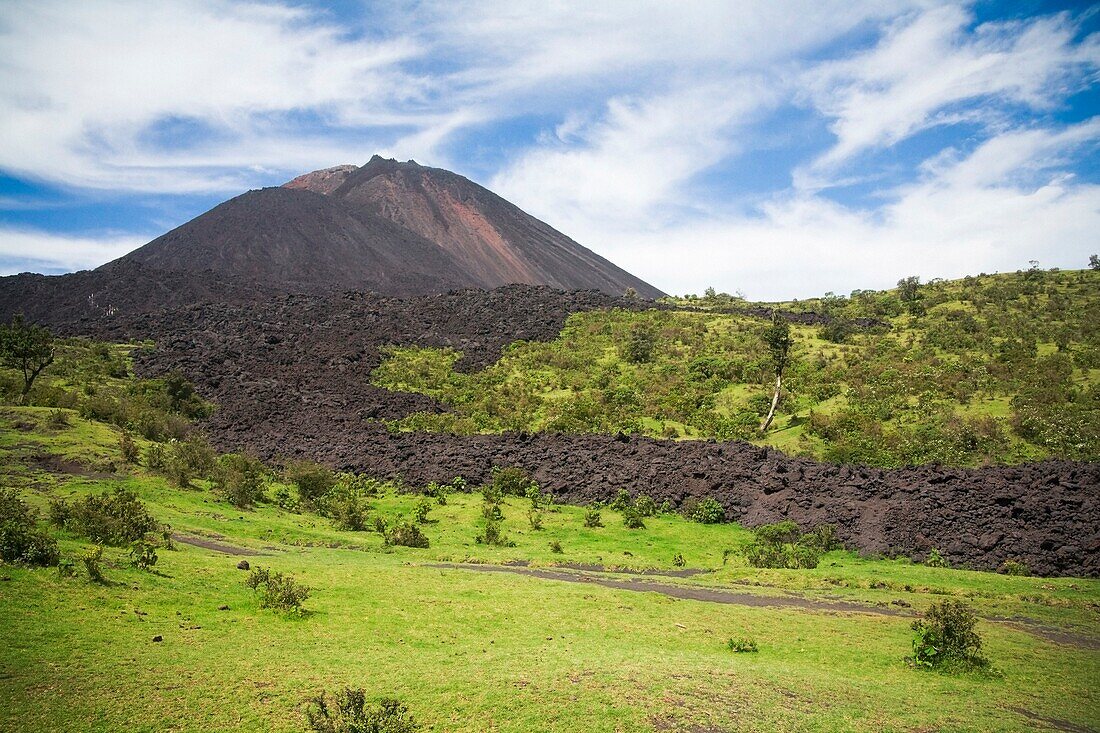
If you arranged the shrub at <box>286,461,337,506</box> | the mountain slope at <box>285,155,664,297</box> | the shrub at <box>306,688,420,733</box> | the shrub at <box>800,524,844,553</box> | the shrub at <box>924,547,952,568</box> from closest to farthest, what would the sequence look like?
the shrub at <box>306,688,420,733</box> → the shrub at <box>924,547,952,568</box> → the shrub at <box>800,524,844,553</box> → the shrub at <box>286,461,337,506</box> → the mountain slope at <box>285,155,664,297</box>

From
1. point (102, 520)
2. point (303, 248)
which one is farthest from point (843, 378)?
point (303, 248)

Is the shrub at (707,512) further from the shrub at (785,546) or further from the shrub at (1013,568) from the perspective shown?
the shrub at (1013,568)

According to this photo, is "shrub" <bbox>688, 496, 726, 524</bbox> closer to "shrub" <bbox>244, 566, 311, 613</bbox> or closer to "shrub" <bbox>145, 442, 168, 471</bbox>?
"shrub" <bbox>244, 566, 311, 613</bbox>

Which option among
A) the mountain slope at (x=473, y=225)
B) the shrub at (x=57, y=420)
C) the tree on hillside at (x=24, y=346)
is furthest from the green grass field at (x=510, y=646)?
the mountain slope at (x=473, y=225)

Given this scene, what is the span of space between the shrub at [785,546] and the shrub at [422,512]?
14.5m

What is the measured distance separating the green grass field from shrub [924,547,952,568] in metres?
1.62

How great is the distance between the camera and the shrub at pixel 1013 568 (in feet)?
68.8

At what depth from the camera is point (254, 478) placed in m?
29.8

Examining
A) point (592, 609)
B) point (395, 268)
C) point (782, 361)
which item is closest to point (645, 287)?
point (395, 268)

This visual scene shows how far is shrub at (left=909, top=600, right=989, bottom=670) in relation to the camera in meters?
12.6

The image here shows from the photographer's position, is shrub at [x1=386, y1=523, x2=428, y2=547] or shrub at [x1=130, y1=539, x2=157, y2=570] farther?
shrub at [x1=386, y1=523, x2=428, y2=547]

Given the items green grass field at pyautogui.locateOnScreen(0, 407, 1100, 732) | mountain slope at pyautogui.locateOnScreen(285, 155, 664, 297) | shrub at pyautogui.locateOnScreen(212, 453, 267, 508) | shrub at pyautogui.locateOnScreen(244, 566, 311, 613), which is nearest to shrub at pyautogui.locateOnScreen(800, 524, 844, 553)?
green grass field at pyautogui.locateOnScreen(0, 407, 1100, 732)

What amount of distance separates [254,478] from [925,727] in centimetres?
2813

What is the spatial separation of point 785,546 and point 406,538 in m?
15.3
